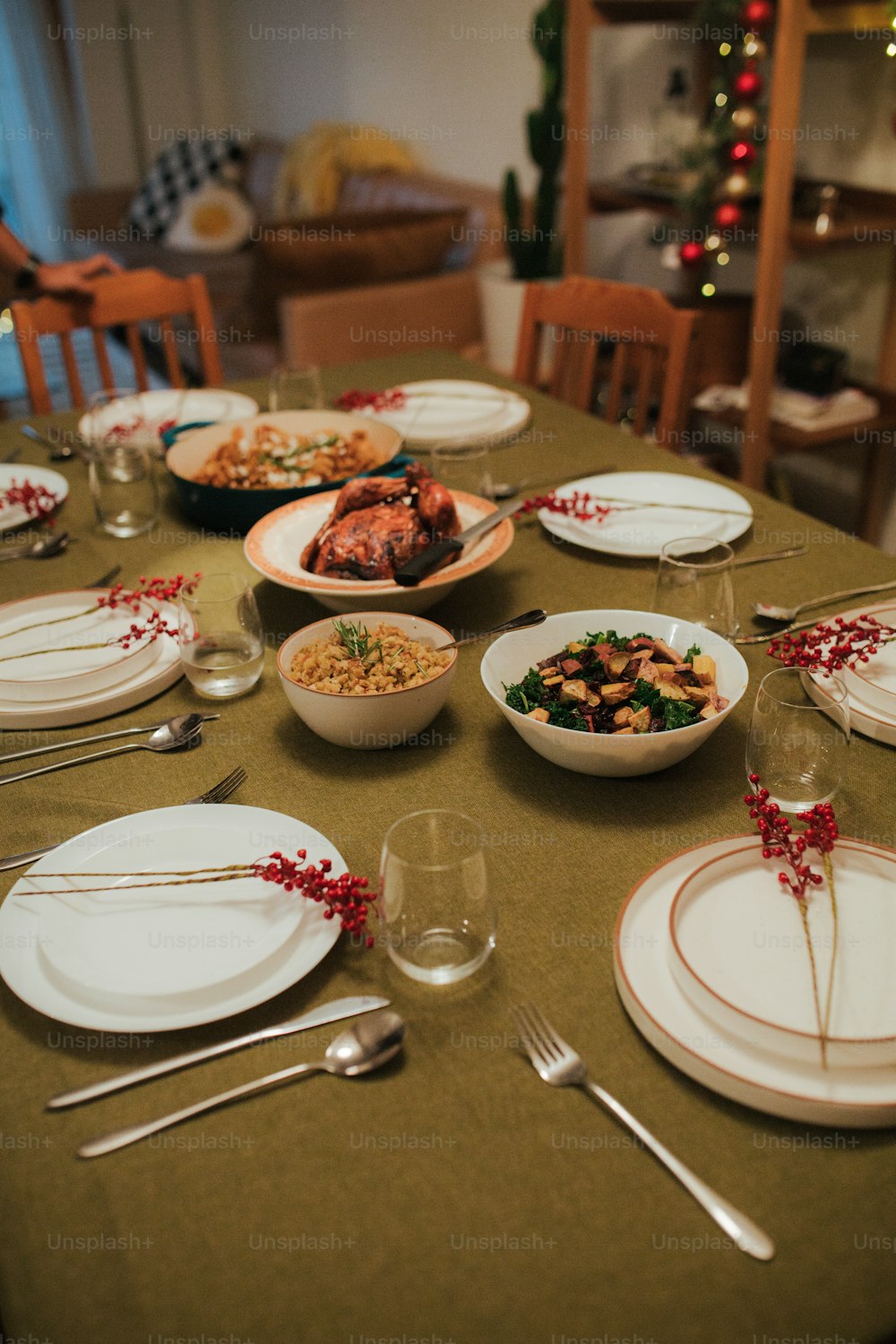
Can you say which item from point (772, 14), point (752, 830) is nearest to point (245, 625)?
point (752, 830)

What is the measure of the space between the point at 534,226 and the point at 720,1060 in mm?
3491

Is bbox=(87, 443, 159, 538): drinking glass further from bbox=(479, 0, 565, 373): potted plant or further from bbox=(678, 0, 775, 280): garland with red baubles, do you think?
bbox=(479, 0, 565, 373): potted plant

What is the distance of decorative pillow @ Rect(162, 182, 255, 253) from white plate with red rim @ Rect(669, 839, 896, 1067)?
225 inches

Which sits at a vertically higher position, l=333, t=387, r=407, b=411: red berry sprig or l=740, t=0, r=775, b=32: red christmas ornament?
l=740, t=0, r=775, b=32: red christmas ornament

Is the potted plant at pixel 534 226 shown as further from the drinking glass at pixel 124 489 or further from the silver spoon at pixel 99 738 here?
the silver spoon at pixel 99 738

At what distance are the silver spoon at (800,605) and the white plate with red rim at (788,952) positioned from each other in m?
0.45

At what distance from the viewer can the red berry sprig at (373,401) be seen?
6.36 feet

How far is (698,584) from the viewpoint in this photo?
1203mm

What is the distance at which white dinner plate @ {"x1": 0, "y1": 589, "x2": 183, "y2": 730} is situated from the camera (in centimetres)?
114

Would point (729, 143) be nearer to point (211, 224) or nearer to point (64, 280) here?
point (64, 280)

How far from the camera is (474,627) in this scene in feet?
4.31

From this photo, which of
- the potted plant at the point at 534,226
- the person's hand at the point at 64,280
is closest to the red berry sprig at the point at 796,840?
the person's hand at the point at 64,280

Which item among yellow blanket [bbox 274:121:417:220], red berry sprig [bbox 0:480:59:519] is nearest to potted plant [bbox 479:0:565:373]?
yellow blanket [bbox 274:121:417:220]

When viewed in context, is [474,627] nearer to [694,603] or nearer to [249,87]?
[694,603]
